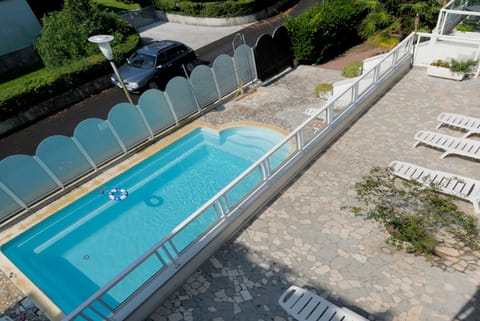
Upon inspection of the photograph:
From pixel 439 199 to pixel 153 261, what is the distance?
6084mm

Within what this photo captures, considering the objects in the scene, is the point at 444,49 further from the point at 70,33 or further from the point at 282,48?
the point at 70,33

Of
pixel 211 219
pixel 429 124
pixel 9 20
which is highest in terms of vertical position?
pixel 9 20

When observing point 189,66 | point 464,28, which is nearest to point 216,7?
point 189,66

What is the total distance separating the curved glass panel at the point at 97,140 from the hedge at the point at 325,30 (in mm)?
9871

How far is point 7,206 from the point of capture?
858 centimetres

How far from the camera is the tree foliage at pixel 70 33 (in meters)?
17.0

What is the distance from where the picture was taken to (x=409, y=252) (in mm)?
5578

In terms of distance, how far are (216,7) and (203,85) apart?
15.1m

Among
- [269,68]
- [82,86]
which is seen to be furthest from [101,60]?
[269,68]

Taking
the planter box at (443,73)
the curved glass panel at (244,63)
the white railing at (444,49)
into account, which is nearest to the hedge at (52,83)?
the curved glass panel at (244,63)

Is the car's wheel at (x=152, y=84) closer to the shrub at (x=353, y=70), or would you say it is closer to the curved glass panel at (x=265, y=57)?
the curved glass panel at (x=265, y=57)

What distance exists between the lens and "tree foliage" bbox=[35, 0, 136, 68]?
17.0 m

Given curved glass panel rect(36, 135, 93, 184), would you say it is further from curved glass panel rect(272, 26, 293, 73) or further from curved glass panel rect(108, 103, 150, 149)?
curved glass panel rect(272, 26, 293, 73)

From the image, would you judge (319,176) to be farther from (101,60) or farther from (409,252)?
(101,60)
